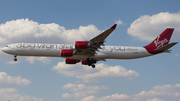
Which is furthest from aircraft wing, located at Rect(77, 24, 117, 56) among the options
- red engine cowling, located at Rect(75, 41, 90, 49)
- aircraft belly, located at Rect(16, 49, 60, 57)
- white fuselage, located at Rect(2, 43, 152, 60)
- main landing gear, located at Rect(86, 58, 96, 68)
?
aircraft belly, located at Rect(16, 49, 60, 57)

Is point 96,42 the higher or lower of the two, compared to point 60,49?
higher

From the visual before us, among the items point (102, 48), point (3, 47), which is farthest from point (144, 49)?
point (3, 47)

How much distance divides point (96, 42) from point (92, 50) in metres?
3.64

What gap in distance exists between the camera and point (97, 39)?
42.9m

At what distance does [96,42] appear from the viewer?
43406 millimetres

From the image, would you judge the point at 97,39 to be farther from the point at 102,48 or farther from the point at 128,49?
the point at 128,49

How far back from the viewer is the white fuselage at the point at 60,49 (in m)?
46.2

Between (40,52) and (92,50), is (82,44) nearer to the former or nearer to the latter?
(92,50)

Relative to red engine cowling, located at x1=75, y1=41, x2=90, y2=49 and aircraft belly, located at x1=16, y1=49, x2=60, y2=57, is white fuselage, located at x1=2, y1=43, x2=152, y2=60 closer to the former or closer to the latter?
aircraft belly, located at x1=16, y1=49, x2=60, y2=57

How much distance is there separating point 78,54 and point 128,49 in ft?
35.7

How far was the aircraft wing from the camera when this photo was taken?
133 feet

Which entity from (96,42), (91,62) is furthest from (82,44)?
(91,62)

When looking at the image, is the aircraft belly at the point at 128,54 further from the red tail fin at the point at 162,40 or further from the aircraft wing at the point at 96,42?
the aircraft wing at the point at 96,42

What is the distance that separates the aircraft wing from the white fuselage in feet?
4.05
